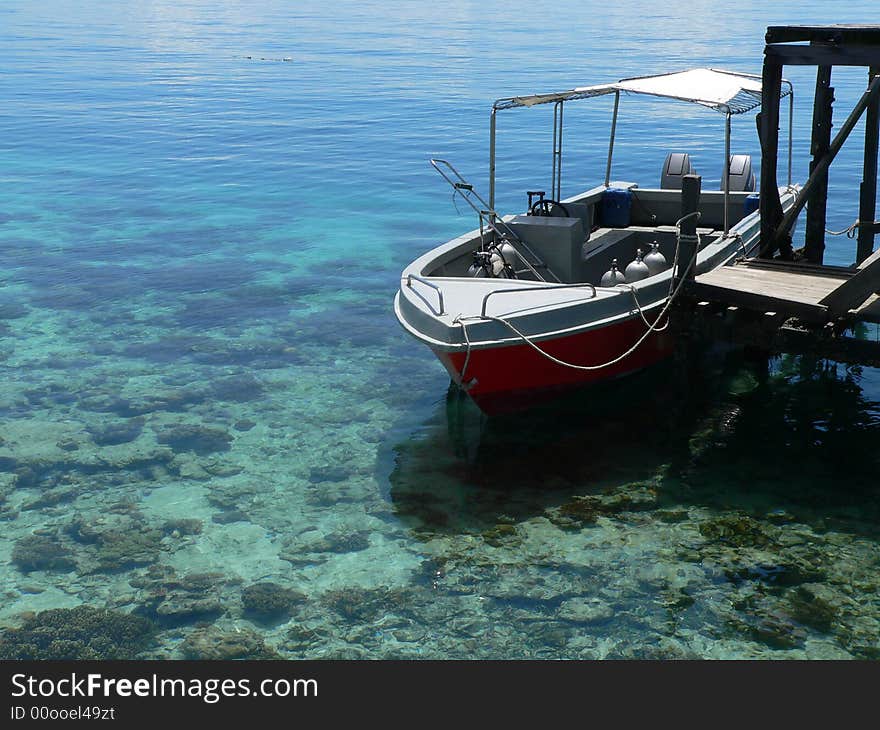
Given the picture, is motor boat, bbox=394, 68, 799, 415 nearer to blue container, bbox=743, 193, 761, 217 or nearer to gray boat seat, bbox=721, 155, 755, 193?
blue container, bbox=743, 193, 761, 217

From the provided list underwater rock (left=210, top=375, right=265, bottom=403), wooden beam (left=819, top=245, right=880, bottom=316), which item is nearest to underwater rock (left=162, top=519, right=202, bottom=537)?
underwater rock (left=210, top=375, right=265, bottom=403)

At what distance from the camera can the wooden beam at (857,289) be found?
1013 centimetres

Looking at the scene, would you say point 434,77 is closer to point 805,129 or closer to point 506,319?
point 805,129

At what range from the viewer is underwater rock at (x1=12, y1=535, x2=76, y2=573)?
30.3ft

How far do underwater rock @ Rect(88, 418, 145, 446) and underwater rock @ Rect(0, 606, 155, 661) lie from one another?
137 inches

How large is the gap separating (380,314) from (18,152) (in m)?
20.4

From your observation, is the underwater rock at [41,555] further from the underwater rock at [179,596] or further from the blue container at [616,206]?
the blue container at [616,206]

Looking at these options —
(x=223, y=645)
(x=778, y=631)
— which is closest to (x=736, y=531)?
(x=778, y=631)

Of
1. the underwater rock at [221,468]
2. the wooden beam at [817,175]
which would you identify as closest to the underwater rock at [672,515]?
the underwater rock at [221,468]

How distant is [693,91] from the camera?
13.0 metres

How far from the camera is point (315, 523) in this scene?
9.99 meters

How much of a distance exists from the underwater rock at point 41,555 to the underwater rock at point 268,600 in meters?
1.73

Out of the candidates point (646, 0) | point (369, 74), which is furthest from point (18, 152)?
point (646, 0)

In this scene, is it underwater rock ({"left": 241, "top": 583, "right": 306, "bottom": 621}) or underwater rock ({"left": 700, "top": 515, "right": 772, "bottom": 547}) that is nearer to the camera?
underwater rock ({"left": 241, "top": 583, "right": 306, "bottom": 621})
